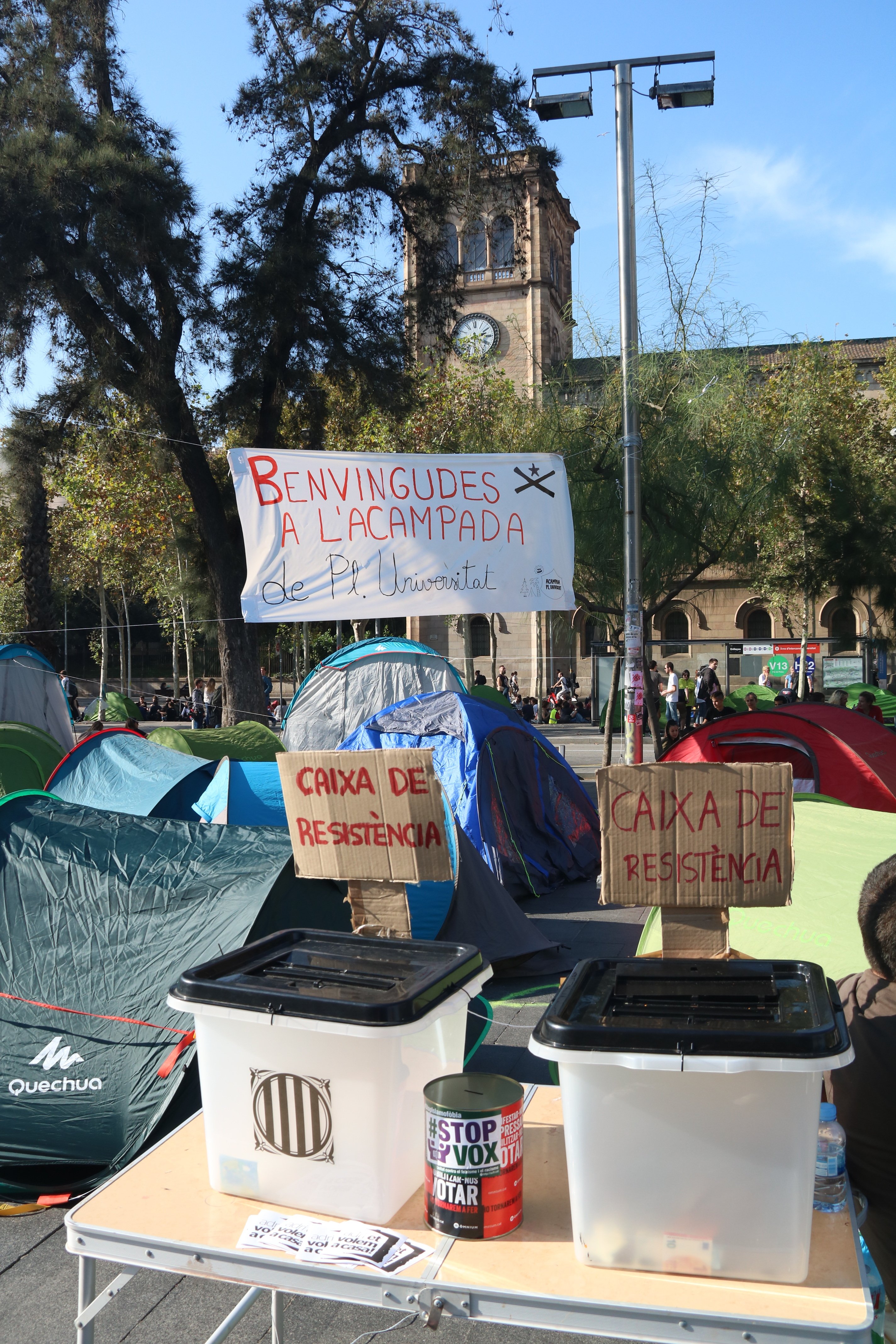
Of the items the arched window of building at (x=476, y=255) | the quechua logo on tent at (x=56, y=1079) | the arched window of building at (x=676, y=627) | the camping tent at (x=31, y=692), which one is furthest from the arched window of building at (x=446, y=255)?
the arched window of building at (x=676, y=627)

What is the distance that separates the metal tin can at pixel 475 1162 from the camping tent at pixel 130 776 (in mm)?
5746

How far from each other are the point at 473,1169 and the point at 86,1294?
93 cm

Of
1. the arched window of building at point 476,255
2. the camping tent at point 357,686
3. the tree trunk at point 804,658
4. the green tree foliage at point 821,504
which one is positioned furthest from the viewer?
the arched window of building at point 476,255

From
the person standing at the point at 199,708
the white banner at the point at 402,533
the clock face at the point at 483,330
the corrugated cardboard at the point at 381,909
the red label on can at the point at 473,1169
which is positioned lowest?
the person standing at the point at 199,708

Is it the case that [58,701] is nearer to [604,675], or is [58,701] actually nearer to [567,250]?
[604,675]

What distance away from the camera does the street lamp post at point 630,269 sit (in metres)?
10.4

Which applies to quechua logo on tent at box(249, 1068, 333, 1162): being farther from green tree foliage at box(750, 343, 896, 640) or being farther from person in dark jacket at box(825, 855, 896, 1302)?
green tree foliage at box(750, 343, 896, 640)

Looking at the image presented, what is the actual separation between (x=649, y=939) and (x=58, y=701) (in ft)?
38.9

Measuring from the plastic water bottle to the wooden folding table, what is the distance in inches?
1.0

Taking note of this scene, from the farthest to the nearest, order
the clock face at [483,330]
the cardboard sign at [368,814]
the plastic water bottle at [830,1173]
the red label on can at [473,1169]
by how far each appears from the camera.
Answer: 1. the clock face at [483,330]
2. the cardboard sign at [368,814]
3. the plastic water bottle at [830,1173]
4. the red label on can at [473,1169]

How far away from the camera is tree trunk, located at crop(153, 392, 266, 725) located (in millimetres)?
15023

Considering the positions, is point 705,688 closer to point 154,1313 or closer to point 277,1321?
point 154,1313

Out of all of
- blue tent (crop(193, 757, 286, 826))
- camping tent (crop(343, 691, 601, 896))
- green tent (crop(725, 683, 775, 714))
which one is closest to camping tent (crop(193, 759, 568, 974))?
blue tent (crop(193, 757, 286, 826))

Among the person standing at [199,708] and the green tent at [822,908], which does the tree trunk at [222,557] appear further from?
the person standing at [199,708]
